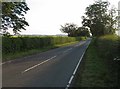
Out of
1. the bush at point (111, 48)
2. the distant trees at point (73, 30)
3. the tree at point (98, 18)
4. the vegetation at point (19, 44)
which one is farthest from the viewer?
the distant trees at point (73, 30)

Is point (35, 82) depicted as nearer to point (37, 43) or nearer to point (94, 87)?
point (94, 87)

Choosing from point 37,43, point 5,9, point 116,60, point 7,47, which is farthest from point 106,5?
point 116,60

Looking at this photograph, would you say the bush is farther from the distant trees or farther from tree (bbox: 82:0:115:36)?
the distant trees

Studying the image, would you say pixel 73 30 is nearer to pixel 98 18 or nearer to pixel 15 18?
pixel 98 18

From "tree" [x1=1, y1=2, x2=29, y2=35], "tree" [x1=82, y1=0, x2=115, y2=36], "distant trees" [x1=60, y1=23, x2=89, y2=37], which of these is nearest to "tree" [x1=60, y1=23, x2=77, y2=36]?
"distant trees" [x1=60, y1=23, x2=89, y2=37]

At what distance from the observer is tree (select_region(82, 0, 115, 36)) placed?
271 ft

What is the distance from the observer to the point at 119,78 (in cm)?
1268

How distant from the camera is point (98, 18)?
85.8m

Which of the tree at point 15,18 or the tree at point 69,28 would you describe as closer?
the tree at point 15,18

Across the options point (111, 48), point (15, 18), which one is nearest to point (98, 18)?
point (15, 18)

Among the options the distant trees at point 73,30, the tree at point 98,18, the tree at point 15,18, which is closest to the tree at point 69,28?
the distant trees at point 73,30

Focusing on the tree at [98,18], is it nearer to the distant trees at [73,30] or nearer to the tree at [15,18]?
the tree at [15,18]

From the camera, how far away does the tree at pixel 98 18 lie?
8253 centimetres

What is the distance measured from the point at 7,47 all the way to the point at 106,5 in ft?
209
